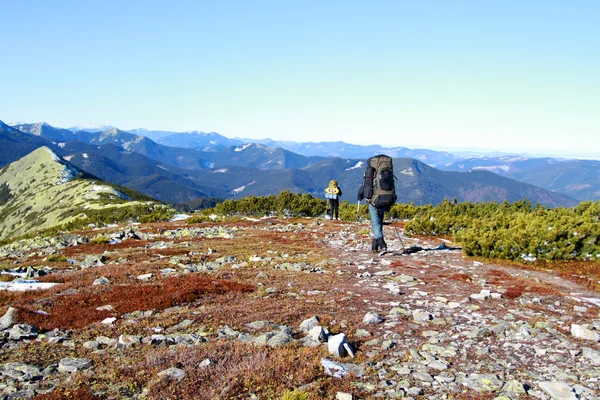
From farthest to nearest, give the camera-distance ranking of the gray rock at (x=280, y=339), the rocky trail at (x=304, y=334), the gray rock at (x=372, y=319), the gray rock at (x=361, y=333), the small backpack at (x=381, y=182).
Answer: the small backpack at (x=381, y=182) < the gray rock at (x=372, y=319) < the gray rock at (x=361, y=333) < the gray rock at (x=280, y=339) < the rocky trail at (x=304, y=334)

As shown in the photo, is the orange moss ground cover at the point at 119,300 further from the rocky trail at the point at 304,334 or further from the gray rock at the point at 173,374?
the gray rock at the point at 173,374

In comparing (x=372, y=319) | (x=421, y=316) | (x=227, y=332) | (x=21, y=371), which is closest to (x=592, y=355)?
(x=421, y=316)

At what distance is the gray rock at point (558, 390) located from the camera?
527 cm

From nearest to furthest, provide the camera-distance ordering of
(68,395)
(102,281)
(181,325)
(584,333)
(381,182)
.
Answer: (68,395) < (584,333) < (181,325) < (102,281) < (381,182)

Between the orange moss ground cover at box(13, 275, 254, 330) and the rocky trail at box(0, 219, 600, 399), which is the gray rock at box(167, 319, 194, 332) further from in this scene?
the orange moss ground cover at box(13, 275, 254, 330)

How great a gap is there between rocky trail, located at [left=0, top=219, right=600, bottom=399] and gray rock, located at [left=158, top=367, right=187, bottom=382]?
3cm

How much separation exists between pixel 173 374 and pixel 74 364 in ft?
5.65

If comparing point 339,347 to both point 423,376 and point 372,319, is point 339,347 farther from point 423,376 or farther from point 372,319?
point 372,319

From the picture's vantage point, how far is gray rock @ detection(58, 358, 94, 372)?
6.00m

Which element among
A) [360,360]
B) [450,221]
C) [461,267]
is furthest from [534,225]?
[360,360]

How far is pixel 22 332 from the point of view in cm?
747

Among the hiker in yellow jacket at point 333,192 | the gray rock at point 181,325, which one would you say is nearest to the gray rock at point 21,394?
the gray rock at point 181,325

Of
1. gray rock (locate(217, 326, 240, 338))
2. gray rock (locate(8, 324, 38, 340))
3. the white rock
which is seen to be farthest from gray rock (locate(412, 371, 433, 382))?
gray rock (locate(8, 324, 38, 340))

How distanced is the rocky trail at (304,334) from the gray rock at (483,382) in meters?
0.02
